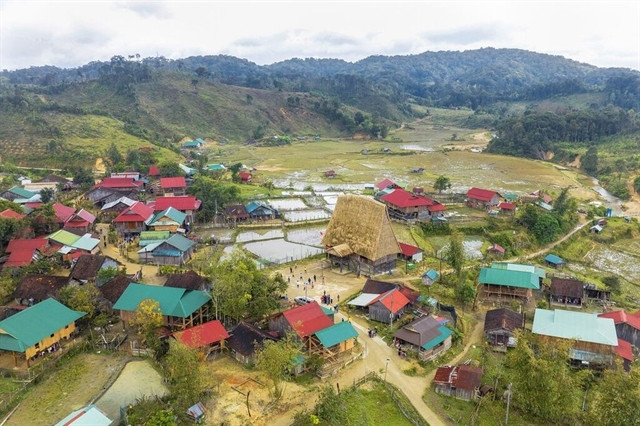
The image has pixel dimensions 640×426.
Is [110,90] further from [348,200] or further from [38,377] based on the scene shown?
[38,377]

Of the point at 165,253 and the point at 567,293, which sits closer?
the point at 567,293

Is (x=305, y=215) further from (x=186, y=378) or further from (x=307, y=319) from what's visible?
(x=186, y=378)

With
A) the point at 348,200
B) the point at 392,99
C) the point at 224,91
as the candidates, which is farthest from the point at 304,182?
the point at 392,99

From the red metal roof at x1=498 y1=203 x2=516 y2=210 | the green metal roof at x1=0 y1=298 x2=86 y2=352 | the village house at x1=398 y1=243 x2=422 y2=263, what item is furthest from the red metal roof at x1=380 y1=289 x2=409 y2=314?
the red metal roof at x1=498 y1=203 x2=516 y2=210

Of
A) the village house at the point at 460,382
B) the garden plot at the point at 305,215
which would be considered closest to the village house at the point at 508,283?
the village house at the point at 460,382

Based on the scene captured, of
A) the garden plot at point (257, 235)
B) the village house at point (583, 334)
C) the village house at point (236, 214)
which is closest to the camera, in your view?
the village house at point (583, 334)

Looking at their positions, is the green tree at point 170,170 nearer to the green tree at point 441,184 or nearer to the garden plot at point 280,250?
the garden plot at point 280,250

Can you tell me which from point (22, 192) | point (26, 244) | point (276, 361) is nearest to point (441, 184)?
point (276, 361)
